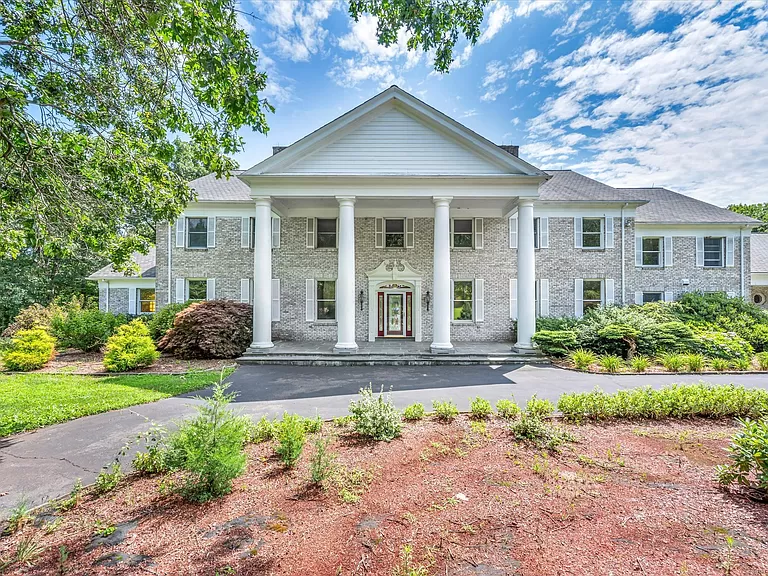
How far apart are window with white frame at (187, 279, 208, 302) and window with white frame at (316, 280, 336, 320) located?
5.14 m

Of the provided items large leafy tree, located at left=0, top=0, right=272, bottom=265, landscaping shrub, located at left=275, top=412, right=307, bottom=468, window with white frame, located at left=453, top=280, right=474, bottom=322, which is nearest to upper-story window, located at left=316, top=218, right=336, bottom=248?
window with white frame, located at left=453, top=280, right=474, bottom=322

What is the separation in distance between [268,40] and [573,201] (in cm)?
1344

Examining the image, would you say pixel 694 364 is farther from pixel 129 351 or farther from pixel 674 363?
pixel 129 351

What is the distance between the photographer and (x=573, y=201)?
14898 millimetres

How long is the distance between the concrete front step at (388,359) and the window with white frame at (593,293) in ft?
18.5

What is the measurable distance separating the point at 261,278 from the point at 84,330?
774cm

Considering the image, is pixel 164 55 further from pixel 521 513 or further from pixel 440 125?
pixel 440 125

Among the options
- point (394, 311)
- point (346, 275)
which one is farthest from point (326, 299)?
point (346, 275)

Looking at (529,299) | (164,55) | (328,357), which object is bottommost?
(328,357)

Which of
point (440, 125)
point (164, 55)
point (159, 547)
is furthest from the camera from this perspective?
point (440, 125)

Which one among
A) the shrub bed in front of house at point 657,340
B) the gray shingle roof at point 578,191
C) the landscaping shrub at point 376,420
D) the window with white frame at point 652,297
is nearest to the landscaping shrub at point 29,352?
the landscaping shrub at point 376,420

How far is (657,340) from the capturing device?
36.6ft

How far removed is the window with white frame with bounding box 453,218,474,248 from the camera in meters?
15.1

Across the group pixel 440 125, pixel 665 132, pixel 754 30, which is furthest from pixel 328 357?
pixel 665 132
